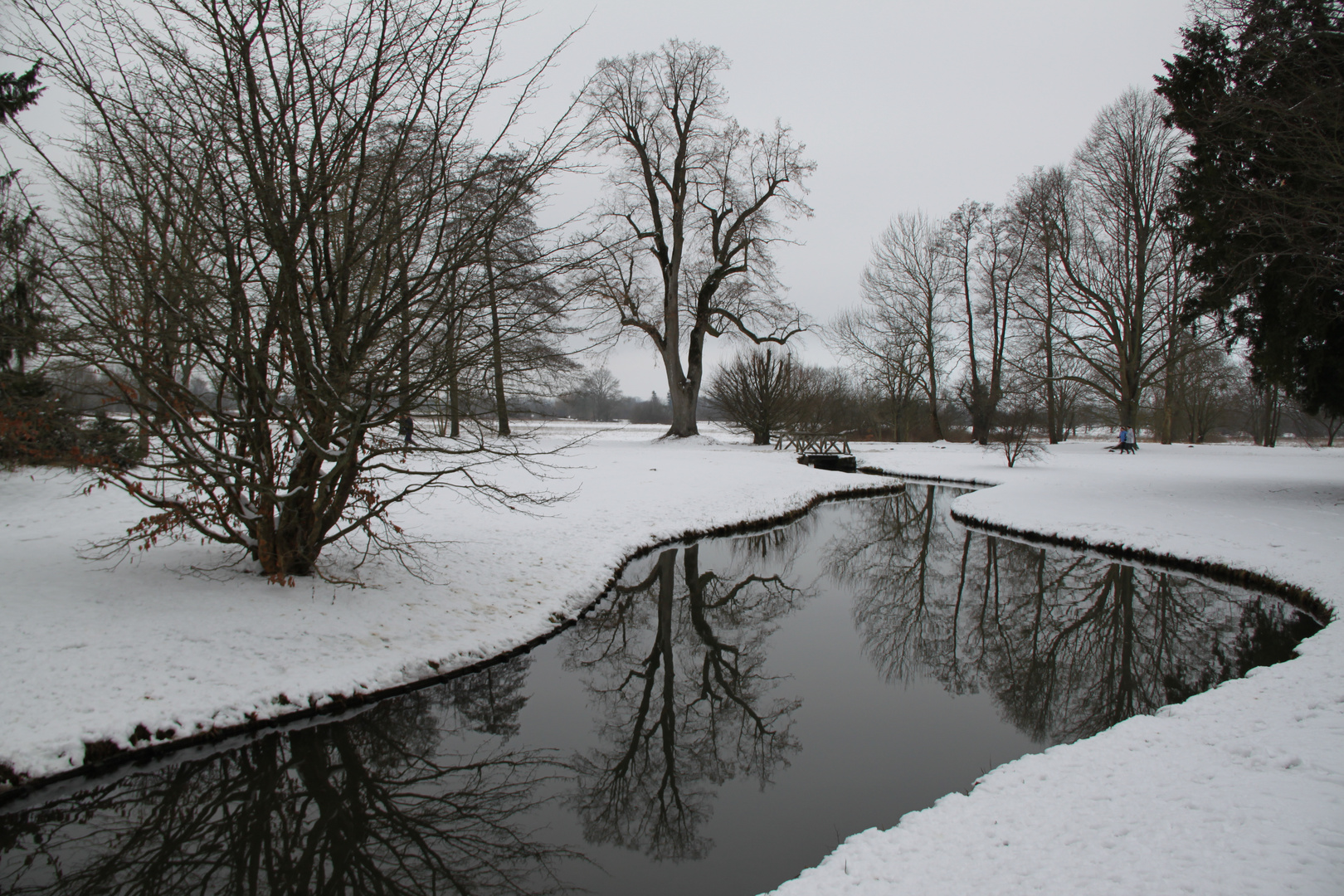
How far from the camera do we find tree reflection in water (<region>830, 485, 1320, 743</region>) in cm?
574

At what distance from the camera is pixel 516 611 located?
7.07 meters

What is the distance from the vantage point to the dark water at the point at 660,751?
3.59 metres

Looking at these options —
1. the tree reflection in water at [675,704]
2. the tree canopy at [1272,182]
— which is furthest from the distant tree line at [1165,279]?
the tree reflection in water at [675,704]

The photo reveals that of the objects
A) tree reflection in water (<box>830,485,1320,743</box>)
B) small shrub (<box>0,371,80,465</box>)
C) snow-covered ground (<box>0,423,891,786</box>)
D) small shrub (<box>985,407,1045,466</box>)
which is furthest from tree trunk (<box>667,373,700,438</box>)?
small shrub (<box>0,371,80,465</box>)

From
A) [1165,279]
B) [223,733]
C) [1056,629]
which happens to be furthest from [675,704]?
[1165,279]

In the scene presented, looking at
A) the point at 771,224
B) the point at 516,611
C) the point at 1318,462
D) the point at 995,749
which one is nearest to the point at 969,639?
the point at 995,749

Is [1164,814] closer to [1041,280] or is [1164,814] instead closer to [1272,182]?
[1272,182]

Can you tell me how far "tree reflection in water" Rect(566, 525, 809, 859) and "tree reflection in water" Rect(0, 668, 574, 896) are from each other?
1.62 ft

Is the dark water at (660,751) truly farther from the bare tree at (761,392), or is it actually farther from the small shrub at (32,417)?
the bare tree at (761,392)

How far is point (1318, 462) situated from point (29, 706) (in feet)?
91.1

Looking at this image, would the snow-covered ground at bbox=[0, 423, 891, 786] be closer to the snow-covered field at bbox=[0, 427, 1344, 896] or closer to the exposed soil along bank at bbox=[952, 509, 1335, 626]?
the snow-covered field at bbox=[0, 427, 1344, 896]

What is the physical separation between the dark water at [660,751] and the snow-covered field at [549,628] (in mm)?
419

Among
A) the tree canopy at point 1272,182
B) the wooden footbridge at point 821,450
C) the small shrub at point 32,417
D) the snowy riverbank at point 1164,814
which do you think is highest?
the tree canopy at point 1272,182

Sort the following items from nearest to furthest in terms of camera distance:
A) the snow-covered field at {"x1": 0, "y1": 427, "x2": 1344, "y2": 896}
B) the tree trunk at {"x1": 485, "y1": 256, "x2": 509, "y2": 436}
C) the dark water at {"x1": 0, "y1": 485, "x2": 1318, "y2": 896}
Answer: the snow-covered field at {"x1": 0, "y1": 427, "x2": 1344, "y2": 896}
the dark water at {"x1": 0, "y1": 485, "x2": 1318, "y2": 896}
the tree trunk at {"x1": 485, "y1": 256, "x2": 509, "y2": 436}
